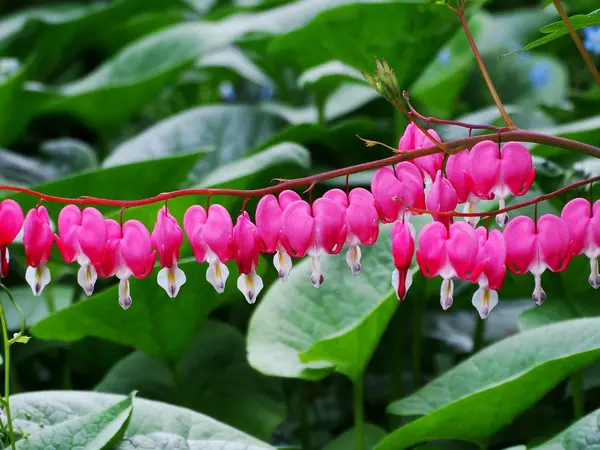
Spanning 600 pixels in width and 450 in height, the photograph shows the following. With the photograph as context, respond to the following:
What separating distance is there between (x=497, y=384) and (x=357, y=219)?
0.89 feet

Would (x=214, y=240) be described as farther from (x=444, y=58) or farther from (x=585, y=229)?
(x=444, y=58)

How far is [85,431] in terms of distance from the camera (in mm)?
909

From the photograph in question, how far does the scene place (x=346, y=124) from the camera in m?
1.62

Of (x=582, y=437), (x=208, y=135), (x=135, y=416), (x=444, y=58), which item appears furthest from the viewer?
(x=444, y=58)

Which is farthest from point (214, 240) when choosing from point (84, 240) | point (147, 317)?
point (147, 317)

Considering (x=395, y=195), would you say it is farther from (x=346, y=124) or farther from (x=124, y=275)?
(x=346, y=124)

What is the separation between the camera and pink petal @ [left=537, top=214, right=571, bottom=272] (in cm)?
78

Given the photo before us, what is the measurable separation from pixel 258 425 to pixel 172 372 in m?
0.16

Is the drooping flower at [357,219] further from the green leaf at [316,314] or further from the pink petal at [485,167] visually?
the green leaf at [316,314]

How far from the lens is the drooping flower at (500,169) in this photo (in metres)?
0.77

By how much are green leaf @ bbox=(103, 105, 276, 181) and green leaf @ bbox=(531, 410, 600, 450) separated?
97 cm

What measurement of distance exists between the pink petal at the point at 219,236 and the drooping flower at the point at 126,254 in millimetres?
57

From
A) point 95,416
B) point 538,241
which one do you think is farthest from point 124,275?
point 538,241

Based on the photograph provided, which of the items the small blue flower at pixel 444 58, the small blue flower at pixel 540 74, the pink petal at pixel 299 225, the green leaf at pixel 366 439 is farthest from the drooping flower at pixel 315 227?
the small blue flower at pixel 540 74
